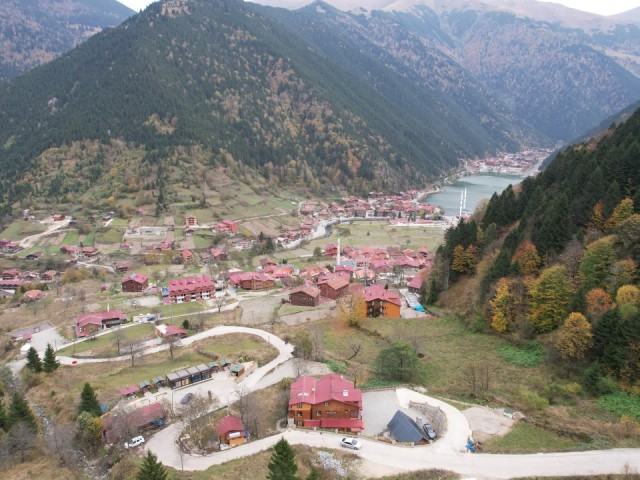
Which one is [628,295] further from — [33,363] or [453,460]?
[33,363]

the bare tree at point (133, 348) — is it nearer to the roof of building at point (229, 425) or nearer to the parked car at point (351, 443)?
the roof of building at point (229, 425)

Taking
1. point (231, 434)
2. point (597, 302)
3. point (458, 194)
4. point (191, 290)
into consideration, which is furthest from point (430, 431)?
point (458, 194)

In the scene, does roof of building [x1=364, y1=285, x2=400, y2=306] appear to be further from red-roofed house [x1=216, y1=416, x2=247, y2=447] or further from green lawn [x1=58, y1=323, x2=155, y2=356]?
red-roofed house [x1=216, y1=416, x2=247, y2=447]

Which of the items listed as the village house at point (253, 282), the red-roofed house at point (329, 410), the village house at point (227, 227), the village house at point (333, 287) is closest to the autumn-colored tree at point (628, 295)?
the red-roofed house at point (329, 410)

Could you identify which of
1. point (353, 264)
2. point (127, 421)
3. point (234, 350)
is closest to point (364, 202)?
point (353, 264)

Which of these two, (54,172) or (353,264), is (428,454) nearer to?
(353,264)
